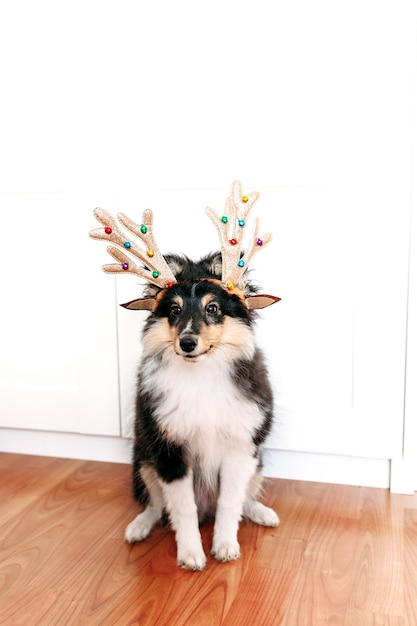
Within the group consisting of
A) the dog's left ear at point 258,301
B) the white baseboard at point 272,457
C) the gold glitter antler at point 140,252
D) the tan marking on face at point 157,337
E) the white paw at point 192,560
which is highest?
the gold glitter antler at point 140,252

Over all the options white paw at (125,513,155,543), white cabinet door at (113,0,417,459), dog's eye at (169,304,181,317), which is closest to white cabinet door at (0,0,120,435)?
white cabinet door at (113,0,417,459)

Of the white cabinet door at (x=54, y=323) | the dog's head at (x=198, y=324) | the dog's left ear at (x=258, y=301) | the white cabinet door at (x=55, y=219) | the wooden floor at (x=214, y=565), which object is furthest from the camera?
the white cabinet door at (x=54, y=323)

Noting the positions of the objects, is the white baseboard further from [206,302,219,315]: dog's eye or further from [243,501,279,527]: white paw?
[206,302,219,315]: dog's eye

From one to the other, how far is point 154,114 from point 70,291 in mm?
663

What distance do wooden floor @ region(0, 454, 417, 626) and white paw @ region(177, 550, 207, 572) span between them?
18 millimetres

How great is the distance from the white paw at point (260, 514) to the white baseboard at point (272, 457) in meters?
0.26

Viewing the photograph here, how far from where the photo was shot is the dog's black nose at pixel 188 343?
1.41 m

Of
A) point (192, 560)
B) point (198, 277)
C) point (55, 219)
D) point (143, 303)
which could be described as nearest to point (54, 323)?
point (55, 219)

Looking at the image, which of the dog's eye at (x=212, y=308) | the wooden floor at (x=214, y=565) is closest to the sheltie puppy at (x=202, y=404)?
the dog's eye at (x=212, y=308)

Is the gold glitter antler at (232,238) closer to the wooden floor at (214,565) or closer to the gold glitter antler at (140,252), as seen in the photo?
the gold glitter antler at (140,252)

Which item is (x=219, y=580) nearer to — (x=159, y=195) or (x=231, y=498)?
(x=231, y=498)

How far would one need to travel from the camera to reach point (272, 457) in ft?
6.66

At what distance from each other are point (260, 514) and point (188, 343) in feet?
2.13

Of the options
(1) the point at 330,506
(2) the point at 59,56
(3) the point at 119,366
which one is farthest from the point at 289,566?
(2) the point at 59,56
